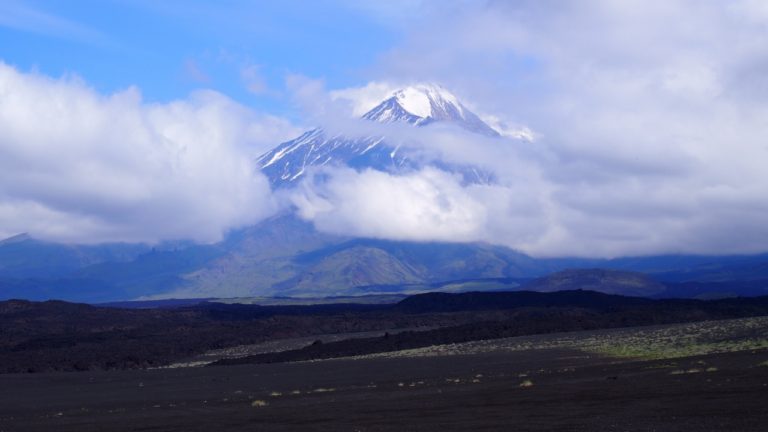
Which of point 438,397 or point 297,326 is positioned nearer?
point 438,397

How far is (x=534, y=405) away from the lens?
33188mm

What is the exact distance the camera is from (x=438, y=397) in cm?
4025

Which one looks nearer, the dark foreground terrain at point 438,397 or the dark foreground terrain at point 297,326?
the dark foreground terrain at point 438,397

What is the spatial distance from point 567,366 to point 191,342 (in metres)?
67.5

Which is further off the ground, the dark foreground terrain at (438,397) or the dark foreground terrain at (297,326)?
the dark foreground terrain at (297,326)

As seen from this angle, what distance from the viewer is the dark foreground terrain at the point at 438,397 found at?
28.8 m

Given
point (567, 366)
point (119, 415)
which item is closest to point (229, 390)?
point (119, 415)

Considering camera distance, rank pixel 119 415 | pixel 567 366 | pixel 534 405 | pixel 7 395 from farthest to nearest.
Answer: pixel 7 395 < pixel 567 366 < pixel 119 415 < pixel 534 405

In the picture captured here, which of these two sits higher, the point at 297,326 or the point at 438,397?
the point at 297,326

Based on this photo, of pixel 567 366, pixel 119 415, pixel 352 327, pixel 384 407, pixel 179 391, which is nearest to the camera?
pixel 384 407

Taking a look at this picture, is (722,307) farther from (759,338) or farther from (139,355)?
(139,355)

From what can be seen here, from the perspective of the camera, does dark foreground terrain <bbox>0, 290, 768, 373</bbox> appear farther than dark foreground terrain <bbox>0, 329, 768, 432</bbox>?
Yes

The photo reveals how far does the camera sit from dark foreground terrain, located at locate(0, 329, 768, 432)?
1132 inches

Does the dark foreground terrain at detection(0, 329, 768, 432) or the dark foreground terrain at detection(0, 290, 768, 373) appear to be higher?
the dark foreground terrain at detection(0, 290, 768, 373)
